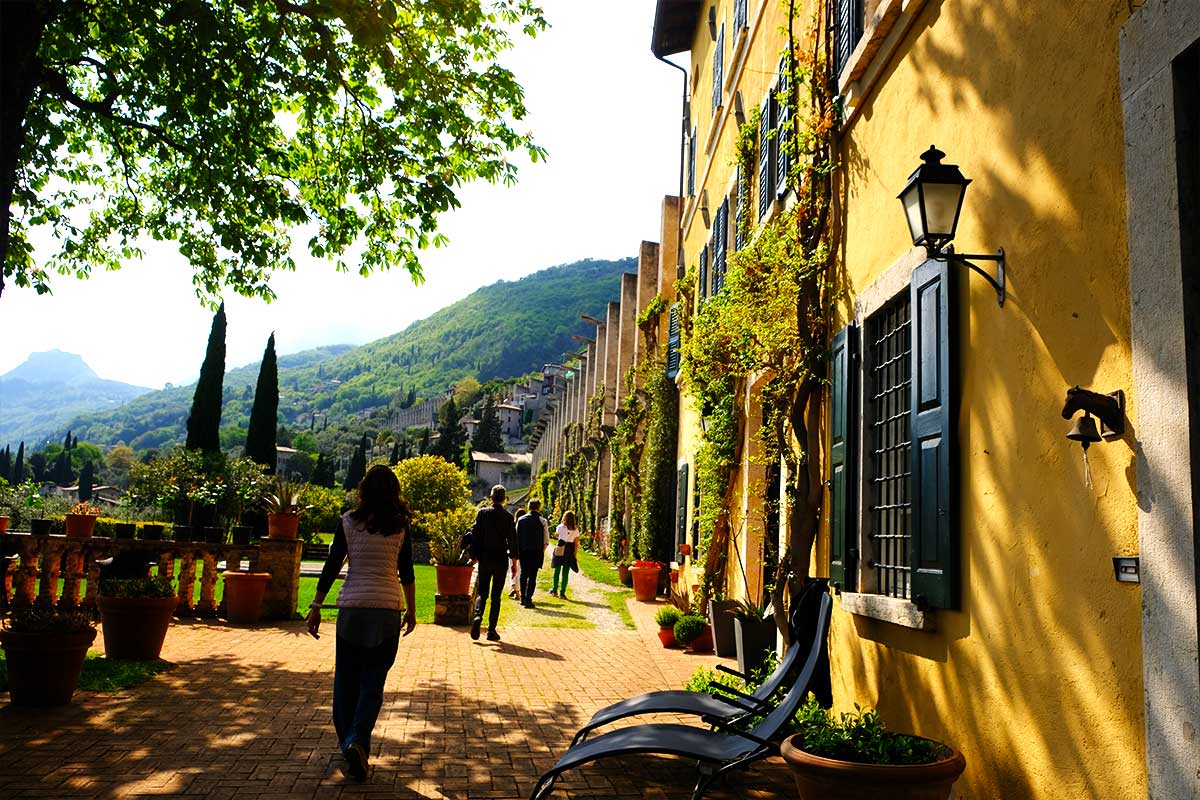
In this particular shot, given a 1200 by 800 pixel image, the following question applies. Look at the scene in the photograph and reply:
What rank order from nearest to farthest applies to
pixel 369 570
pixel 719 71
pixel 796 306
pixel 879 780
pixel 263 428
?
pixel 879 780 → pixel 369 570 → pixel 796 306 → pixel 719 71 → pixel 263 428

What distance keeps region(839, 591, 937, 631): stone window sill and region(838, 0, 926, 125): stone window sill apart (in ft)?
11.4

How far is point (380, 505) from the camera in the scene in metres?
5.58

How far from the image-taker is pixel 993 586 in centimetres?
398

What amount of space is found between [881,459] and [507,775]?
119 inches

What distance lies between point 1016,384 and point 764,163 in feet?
21.5

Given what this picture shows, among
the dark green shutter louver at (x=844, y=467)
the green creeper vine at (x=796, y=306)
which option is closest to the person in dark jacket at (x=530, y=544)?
the green creeper vine at (x=796, y=306)

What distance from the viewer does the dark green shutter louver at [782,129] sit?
7.95 meters

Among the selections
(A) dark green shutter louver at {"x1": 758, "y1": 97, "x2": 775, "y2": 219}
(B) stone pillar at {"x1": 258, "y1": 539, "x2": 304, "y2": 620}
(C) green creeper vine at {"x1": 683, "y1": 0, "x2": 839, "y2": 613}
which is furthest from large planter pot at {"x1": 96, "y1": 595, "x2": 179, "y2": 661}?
(A) dark green shutter louver at {"x1": 758, "y1": 97, "x2": 775, "y2": 219}

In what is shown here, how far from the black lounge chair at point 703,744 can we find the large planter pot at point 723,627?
15.0ft

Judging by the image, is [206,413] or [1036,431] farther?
[206,413]

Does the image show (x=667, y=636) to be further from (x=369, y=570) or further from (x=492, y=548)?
(x=369, y=570)

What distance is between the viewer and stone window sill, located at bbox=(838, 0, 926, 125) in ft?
18.2

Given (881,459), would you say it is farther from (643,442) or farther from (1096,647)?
(643,442)

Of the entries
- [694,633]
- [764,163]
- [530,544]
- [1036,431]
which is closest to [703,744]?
[1036,431]
